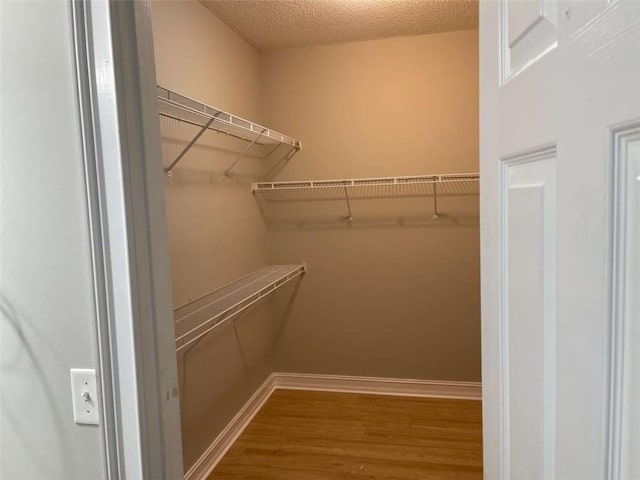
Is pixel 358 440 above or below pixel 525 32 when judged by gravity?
below

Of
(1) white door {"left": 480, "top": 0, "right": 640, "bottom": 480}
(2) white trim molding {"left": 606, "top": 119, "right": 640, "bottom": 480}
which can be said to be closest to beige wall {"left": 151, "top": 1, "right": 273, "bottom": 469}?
(1) white door {"left": 480, "top": 0, "right": 640, "bottom": 480}

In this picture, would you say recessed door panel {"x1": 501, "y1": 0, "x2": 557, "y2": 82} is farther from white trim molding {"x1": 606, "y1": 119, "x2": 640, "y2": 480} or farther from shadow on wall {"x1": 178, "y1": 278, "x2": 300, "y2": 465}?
shadow on wall {"x1": 178, "y1": 278, "x2": 300, "y2": 465}

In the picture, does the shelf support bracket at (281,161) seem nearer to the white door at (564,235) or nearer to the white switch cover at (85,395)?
the white door at (564,235)

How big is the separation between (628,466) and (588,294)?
0.57 feet

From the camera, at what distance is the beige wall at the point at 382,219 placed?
2.80 m

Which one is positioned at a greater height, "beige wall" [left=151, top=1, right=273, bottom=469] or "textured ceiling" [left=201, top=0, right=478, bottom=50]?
"textured ceiling" [left=201, top=0, right=478, bottom=50]

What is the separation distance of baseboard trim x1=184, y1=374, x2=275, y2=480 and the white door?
A: 1.79 m

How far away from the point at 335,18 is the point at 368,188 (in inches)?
41.6

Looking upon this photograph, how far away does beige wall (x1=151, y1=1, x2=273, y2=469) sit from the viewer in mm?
1969

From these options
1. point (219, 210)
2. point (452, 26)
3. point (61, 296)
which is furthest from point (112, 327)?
point (452, 26)

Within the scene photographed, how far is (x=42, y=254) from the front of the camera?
0.76 metres

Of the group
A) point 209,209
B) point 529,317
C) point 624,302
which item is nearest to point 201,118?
point 209,209

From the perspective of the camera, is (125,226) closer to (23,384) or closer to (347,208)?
(23,384)

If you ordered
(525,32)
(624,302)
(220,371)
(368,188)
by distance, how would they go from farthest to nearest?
(368,188) < (220,371) < (525,32) < (624,302)
